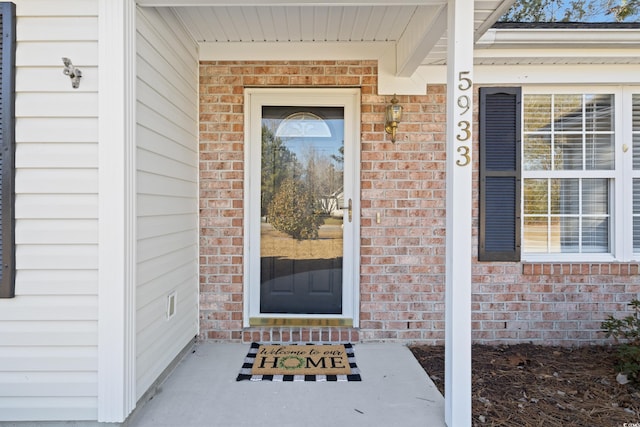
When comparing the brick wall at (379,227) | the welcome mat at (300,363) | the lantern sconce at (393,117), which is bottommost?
the welcome mat at (300,363)

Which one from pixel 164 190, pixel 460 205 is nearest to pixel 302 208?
pixel 164 190

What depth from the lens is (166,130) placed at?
269cm

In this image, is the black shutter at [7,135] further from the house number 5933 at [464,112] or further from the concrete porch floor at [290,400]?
Result: the house number 5933 at [464,112]

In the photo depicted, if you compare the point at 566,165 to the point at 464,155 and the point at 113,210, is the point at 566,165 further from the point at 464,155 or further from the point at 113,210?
the point at 113,210

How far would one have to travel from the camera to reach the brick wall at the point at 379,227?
340cm

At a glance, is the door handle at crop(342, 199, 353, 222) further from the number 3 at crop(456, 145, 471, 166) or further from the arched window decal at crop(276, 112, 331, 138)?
the number 3 at crop(456, 145, 471, 166)

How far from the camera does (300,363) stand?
297 centimetres

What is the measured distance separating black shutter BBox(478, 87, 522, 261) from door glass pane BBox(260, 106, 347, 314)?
1235 millimetres

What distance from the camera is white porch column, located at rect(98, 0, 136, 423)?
2.09 meters

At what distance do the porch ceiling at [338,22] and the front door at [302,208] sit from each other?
546 mm

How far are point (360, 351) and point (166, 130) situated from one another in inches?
88.8

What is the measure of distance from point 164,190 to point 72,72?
2.84 feet

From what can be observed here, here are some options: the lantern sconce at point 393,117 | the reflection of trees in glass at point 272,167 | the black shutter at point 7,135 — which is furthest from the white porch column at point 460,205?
the black shutter at point 7,135

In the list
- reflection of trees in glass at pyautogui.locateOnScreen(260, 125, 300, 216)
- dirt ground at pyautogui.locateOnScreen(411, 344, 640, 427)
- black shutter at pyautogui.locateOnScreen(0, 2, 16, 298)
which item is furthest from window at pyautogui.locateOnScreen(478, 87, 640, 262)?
black shutter at pyautogui.locateOnScreen(0, 2, 16, 298)
